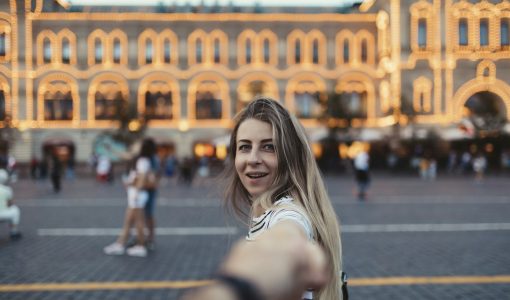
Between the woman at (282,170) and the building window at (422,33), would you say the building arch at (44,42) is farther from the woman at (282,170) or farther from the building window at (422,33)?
the woman at (282,170)

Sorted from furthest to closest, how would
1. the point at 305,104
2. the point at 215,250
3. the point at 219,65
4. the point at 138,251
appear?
the point at 305,104
the point at 219,65
the point at 215,250
the point at 138,251

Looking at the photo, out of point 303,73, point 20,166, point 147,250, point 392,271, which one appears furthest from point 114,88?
point 392,271

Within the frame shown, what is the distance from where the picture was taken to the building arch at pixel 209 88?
122 feet

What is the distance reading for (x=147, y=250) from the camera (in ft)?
24.0

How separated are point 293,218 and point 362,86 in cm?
3811

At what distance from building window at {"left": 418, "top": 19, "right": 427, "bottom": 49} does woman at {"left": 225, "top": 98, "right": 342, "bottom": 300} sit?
36.4 metres

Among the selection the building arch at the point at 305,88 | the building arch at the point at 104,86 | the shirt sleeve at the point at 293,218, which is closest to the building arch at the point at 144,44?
the building arch at the point at 104,86

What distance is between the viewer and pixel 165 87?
123ft

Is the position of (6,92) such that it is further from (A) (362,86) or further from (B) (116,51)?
(A) (362,86)

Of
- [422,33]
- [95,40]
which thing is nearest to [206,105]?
[95,40]

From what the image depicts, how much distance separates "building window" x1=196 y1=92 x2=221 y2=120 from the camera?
37.5 metres

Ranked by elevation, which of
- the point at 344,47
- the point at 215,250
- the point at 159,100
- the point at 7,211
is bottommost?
the point at 215,250

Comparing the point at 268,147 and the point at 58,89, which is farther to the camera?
the point at 58,89

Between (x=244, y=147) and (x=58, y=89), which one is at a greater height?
(x=58, y=89)
